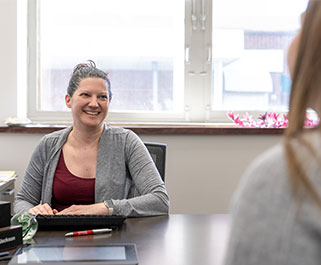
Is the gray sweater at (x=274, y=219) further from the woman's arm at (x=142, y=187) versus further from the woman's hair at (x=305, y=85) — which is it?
the woman's arm at (x=142, y=187)

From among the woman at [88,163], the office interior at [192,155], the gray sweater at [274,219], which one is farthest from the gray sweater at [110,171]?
the gray sweater at [274,219]

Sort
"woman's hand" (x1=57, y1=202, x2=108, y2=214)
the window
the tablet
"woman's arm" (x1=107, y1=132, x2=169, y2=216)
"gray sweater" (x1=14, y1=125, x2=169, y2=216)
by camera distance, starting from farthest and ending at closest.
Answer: the window
"gray sweater" (x1=14, y1=125, x2=169, y2=216)
"woman's arm" (x1=107, y1=132, x2=169, y2=216)
"woman's hand" (x1=57, y1=202, x2=108, y2=214)
the tablet

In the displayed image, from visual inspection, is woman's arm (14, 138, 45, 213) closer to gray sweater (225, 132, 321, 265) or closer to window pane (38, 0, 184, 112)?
window pane (38, 0, 184, 112)

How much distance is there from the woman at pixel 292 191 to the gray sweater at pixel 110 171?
169 cm

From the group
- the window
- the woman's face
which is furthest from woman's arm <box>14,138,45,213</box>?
the window

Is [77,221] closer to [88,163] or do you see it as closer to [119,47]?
[88,163]

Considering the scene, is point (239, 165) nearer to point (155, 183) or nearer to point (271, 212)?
point (155, 183)

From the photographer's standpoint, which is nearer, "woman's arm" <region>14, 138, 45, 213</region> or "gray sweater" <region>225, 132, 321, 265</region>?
"gray sweater" <region>225, 132, 321, 265</region>

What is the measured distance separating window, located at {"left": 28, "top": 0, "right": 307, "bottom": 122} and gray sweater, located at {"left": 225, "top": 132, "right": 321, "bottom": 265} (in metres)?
3.06

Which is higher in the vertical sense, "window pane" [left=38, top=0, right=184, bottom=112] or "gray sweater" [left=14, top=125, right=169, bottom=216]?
"window pane" [left=38, top=0, right=184, bottom=112]

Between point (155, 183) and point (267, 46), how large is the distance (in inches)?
70.0

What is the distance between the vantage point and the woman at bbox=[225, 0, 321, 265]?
44 centimetres

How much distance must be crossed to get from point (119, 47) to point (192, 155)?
92cm

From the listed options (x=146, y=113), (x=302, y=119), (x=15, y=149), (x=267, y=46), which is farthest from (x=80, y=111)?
(x=302, y=119)
